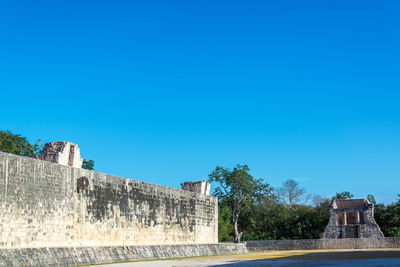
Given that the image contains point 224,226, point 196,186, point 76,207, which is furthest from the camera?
point 224,226

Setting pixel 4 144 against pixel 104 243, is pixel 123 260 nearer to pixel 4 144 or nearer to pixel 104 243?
pixel 104 243

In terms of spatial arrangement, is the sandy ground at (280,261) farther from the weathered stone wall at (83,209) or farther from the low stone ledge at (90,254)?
the weathered stone wall at (83,209)

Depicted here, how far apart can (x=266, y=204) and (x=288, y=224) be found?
237cm

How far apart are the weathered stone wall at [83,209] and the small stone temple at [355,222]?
15674 millimetres

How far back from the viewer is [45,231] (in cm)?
1185

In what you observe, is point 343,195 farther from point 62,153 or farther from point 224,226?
point 62,153

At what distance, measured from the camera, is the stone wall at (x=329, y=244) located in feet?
83.8

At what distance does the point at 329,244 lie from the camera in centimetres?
2586

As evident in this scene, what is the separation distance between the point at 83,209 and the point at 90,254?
62.4 inches

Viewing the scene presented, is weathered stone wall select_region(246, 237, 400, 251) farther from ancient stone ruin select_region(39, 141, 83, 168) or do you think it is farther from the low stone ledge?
ancient stone ruin select_region(39, 141, 83, 168)

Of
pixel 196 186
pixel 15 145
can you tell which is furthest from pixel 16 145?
pixel 196 186

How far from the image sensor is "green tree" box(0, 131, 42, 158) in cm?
2830

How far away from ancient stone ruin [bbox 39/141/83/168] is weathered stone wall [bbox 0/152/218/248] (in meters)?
0.44

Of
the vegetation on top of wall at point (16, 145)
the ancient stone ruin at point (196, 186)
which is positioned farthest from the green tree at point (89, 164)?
the ancient stone ruin at point (196, 186)
